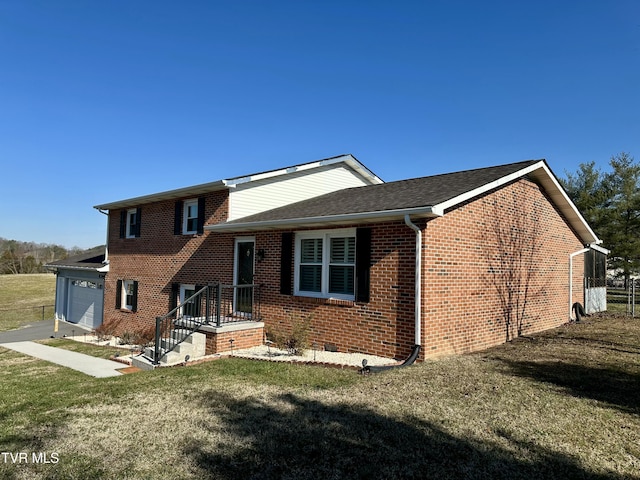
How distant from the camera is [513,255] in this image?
35.8ft

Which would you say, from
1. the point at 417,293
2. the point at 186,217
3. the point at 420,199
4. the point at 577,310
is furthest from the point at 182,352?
the point at 577,310

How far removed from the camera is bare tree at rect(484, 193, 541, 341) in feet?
33.6

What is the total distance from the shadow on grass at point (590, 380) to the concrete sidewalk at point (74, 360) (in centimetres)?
821

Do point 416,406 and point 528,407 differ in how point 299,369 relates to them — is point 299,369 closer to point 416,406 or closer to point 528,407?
point 416,406

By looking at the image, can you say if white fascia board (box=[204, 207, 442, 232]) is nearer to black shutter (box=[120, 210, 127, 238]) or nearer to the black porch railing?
the black porch railing

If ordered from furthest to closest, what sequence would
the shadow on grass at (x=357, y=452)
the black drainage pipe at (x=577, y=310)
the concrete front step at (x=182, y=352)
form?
the black drainage pipe at (x=577, y=310), the concrete front step at (x=182, y=352), the shadow on grass at (x=357, y=452)

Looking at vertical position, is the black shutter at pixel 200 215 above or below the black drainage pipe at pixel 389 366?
above

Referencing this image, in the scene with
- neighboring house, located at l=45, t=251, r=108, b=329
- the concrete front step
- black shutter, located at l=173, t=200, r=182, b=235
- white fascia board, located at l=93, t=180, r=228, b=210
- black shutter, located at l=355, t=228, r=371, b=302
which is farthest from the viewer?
neighboring house, located at l=45, t=251, r=108, b=329

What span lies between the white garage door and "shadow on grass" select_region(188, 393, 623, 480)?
16.8 meters

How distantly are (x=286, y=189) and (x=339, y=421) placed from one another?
9.97m

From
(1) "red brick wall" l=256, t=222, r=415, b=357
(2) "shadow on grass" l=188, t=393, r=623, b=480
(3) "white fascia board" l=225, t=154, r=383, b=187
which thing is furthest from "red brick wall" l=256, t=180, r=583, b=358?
(2) "shadow on grass" l=188, t=393, r=623, b=480

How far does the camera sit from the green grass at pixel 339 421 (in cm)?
390

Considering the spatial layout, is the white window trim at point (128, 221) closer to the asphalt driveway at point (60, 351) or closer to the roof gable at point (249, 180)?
the roof gable at point (249, 180)

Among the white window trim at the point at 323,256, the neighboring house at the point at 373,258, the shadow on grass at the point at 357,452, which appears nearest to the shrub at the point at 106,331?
the neighboring house at the point at 373,258
